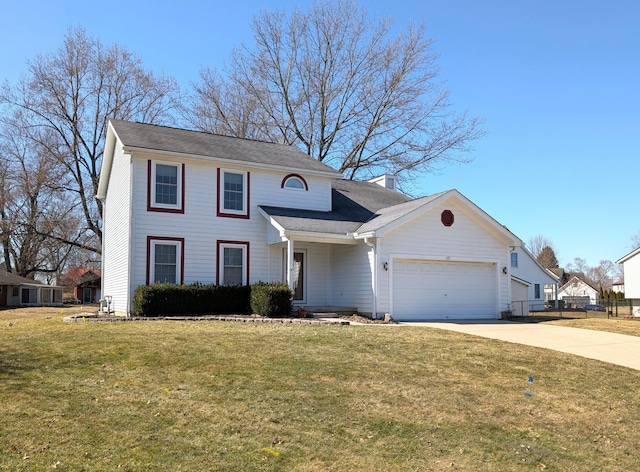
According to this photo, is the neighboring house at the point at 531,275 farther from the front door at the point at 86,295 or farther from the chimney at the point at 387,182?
the front door at the point at 86,295

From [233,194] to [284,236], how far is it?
305 centimetres

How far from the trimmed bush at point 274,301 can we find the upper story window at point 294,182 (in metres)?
4.91

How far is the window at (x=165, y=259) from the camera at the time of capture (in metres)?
17.4

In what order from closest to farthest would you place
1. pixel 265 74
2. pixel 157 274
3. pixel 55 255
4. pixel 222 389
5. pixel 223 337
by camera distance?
pixel 222 389, pixel 223 337, pixel 157 274, pixel 265 74, pixel 55 255

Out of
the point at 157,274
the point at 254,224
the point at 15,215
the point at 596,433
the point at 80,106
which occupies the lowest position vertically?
the point at 596,433

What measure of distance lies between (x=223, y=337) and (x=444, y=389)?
499 centimetres

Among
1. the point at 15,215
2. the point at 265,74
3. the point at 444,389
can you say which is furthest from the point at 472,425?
the point at 15,215

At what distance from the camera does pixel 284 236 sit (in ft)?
56.1

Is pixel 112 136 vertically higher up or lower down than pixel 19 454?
higher up

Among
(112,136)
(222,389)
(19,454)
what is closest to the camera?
(19,454)

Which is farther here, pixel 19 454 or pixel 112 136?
pixel 112 136

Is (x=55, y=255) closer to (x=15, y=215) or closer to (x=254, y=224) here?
(x=15, y=215)

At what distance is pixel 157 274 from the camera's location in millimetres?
17578

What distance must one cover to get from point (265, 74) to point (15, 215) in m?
22.1
